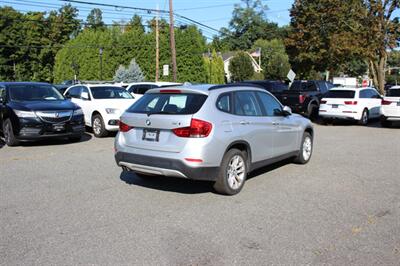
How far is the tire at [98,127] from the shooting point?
44.2ft

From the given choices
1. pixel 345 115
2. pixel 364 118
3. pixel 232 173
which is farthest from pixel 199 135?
pixel 364 118

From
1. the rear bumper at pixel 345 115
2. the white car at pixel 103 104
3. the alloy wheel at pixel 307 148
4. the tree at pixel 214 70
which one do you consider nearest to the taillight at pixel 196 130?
the alloy wheel at pixel 307 148

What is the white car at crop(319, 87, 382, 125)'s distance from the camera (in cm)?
1759

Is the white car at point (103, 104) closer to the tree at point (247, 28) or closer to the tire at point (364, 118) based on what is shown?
the tire at point (364, 118)

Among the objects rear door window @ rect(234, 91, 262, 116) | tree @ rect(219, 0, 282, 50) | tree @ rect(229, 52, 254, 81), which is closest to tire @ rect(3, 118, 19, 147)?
rear door window @ rect(234, 91, 262, 116)

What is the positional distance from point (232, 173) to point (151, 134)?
4.40 ft

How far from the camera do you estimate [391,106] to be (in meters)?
16.4

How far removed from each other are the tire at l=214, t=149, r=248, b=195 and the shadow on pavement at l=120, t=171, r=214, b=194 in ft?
1.34

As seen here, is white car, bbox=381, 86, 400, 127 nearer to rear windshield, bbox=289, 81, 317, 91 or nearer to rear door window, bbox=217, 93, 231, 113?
rear windshield, bbox=289, 81, 317, 91

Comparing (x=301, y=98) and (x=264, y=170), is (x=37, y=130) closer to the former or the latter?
(x=264, y=170)

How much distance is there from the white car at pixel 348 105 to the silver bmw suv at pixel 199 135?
1121 cm

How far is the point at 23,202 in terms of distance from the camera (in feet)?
20.2

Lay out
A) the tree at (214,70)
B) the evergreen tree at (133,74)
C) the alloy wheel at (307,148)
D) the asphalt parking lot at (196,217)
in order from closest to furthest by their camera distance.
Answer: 1. the asphalt parking lot at (196,217)
2. the alloy wheel at (307,148)
3. the evergreen tree at (133,74)
4. the tree at (214,70)

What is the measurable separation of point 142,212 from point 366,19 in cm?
2512
